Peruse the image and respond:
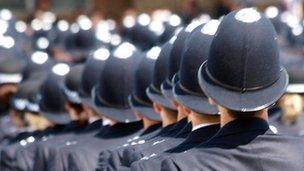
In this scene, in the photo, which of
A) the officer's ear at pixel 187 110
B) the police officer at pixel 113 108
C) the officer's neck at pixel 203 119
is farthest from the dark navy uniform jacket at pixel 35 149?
the officer's neck at pixel 203 119

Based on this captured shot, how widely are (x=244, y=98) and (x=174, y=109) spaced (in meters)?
1.38

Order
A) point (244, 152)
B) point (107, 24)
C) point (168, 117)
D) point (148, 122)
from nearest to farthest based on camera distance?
1. point (244, 152)
2. point (168, 117)
3. point (148, 122)
4. point (107, 24)

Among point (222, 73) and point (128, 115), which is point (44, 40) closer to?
point (128, 115)

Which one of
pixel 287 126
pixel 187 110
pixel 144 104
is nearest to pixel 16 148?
pixel 287 126

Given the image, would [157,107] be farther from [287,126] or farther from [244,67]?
[287,126]

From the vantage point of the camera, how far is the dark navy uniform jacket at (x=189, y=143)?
4422mm

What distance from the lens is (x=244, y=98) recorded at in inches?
165

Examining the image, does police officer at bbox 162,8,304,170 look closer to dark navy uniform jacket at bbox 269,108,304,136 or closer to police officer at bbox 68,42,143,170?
police officer at bbox 68,42,143,170

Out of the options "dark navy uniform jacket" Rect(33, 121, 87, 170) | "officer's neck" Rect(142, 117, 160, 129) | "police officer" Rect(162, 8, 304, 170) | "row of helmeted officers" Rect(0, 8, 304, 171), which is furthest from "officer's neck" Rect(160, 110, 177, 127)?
"dark navy uniform jacket" Rect(33, 121, 87, 170)

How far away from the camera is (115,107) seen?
6.52 meters

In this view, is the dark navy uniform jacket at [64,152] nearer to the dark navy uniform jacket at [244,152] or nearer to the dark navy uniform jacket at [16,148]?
the dark navy uniform jacket at [16,148]

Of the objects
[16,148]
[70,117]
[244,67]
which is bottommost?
[16,148]

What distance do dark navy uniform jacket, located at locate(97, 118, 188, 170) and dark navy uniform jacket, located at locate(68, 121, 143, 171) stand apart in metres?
0.62

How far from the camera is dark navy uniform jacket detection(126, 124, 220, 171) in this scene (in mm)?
4422
